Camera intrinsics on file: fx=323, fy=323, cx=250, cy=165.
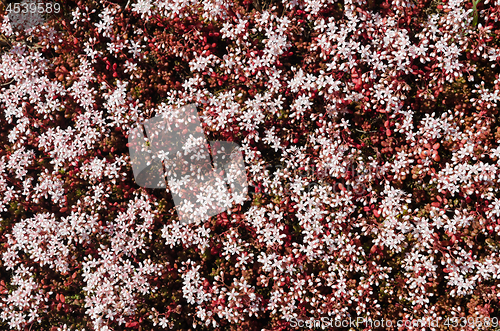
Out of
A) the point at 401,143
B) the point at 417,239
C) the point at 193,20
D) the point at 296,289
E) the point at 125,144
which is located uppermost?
the point at 193,20

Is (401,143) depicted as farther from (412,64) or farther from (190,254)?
(190,254)

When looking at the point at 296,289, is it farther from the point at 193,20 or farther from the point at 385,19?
the point at 193,20

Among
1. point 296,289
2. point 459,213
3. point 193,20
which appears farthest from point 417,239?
point 193,20

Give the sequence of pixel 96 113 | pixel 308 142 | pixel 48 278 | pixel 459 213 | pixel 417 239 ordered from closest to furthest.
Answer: pixel 459 213 < pixel 417 239 < pixel 308 142 < pixel 96 113 < pixel 48 278

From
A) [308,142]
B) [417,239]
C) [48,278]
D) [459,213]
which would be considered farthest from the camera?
[48,278]

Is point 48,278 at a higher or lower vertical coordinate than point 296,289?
higher

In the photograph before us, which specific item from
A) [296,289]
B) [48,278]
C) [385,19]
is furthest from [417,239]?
[48,278]

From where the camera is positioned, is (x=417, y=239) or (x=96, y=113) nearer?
(x=417, y=239)
